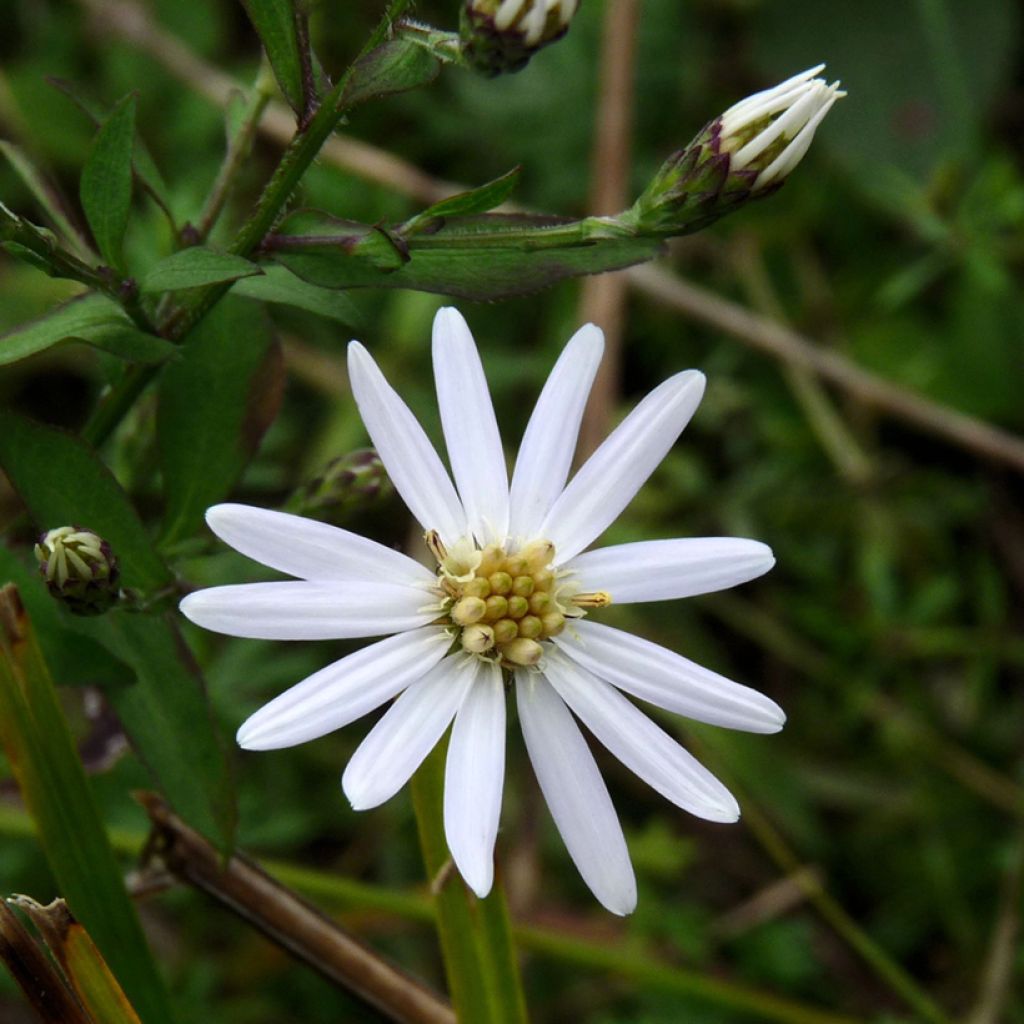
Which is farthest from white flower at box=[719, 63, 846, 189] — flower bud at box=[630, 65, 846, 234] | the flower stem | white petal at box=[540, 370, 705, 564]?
the flower stem

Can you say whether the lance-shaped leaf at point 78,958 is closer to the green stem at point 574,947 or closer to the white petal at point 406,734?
the white petal at point 406,734

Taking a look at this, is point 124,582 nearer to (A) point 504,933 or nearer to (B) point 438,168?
(A) point 504,933

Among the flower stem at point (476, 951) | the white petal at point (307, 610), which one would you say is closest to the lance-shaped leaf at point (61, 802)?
the white petal at point (307, 610)

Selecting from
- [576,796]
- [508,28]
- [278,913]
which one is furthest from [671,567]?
[278,913]

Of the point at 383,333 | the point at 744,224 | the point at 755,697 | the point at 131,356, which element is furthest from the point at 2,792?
the point at 744,224

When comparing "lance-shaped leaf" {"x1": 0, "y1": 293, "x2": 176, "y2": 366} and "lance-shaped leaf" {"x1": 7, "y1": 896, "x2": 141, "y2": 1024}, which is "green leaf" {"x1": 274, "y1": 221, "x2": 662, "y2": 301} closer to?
"lance-shaped leaf" {"x1": 0, "y1": 293, "x2": 176, "y2": 366}

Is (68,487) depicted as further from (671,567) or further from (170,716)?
(671,567)

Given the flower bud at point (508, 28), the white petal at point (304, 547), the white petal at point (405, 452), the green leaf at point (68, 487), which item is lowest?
the white petal at point (304, 547)
